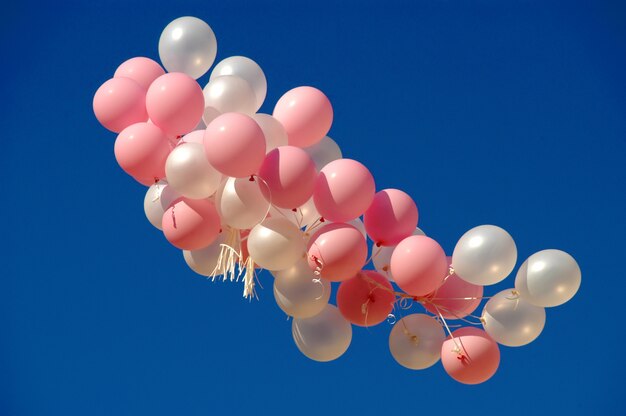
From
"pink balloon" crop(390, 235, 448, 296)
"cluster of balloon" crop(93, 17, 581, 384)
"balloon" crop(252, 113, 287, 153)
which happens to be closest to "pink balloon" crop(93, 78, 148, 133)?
"cluster of balloon" crop(93, 17, 581, 384)

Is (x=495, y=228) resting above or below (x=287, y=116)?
below

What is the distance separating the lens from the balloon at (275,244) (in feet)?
10.8

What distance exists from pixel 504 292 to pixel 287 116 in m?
0.98

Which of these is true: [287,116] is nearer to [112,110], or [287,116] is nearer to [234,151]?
[234,151]

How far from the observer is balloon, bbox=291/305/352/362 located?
3.54m

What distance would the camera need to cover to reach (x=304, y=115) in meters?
3.45

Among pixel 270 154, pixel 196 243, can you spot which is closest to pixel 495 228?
pixel 270 154

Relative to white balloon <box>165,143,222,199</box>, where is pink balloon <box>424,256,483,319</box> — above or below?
below

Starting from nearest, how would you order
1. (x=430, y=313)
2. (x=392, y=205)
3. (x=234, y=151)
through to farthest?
(x=234, y=151) < (x=392, y=205) < (x=430, y=313)

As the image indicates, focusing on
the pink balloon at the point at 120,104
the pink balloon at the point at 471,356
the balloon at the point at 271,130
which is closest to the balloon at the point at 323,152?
the balloon at the point at 271,130

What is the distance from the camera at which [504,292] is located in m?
3.39

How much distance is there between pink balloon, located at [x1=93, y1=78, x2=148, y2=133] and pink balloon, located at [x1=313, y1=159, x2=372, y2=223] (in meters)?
0.76

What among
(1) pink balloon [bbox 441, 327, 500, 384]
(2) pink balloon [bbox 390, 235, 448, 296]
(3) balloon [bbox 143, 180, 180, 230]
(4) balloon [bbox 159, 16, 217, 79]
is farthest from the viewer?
(4) balloon [bbox 159, 16, 217, 79]

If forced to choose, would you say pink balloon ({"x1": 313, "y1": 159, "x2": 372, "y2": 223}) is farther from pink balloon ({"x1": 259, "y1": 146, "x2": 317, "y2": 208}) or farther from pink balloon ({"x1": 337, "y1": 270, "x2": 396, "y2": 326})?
pink balloon ({"x1": 337, "y1": 270, "x2": 396, "y2": 326})
